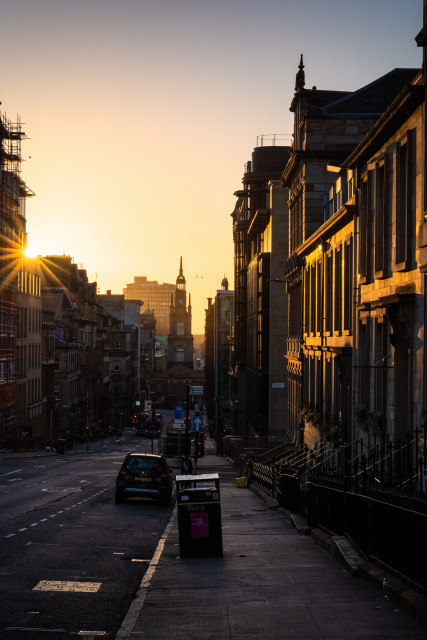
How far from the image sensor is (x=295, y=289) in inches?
1845

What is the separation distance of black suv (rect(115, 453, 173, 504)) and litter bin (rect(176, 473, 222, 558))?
1202 centimetres

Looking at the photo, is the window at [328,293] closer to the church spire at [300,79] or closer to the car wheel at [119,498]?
the car wheel at [119,498]

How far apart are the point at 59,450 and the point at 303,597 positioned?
6363 cm

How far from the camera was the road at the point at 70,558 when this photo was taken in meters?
11.1

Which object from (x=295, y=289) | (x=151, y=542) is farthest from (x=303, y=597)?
(x=295, y=289)

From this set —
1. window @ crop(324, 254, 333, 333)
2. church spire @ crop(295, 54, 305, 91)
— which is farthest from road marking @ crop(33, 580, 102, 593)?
church spire @ crop(295, 54, 305, 91)

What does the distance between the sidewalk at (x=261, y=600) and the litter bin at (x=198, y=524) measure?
19 cm

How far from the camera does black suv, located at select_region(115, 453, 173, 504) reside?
27672 mm

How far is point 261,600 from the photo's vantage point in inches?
455

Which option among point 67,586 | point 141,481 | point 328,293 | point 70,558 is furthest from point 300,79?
point 67,586

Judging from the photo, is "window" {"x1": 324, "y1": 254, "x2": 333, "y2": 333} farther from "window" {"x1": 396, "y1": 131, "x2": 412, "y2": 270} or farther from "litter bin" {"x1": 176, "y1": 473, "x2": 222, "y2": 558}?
"litter bin" {"x1": 176, "y1": 473, "x2": 222, "y2": 558}

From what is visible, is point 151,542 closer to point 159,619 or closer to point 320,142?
point 159,619

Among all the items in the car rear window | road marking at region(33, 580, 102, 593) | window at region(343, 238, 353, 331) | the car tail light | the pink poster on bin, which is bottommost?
the car tail light

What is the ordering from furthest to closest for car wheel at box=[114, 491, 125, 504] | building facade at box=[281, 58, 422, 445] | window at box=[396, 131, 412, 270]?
building facade at box=[281, 58, 422, 445] → car wheel at box=[114, 491, 125, 504] → window at box=[396, 131, 412, 270]
